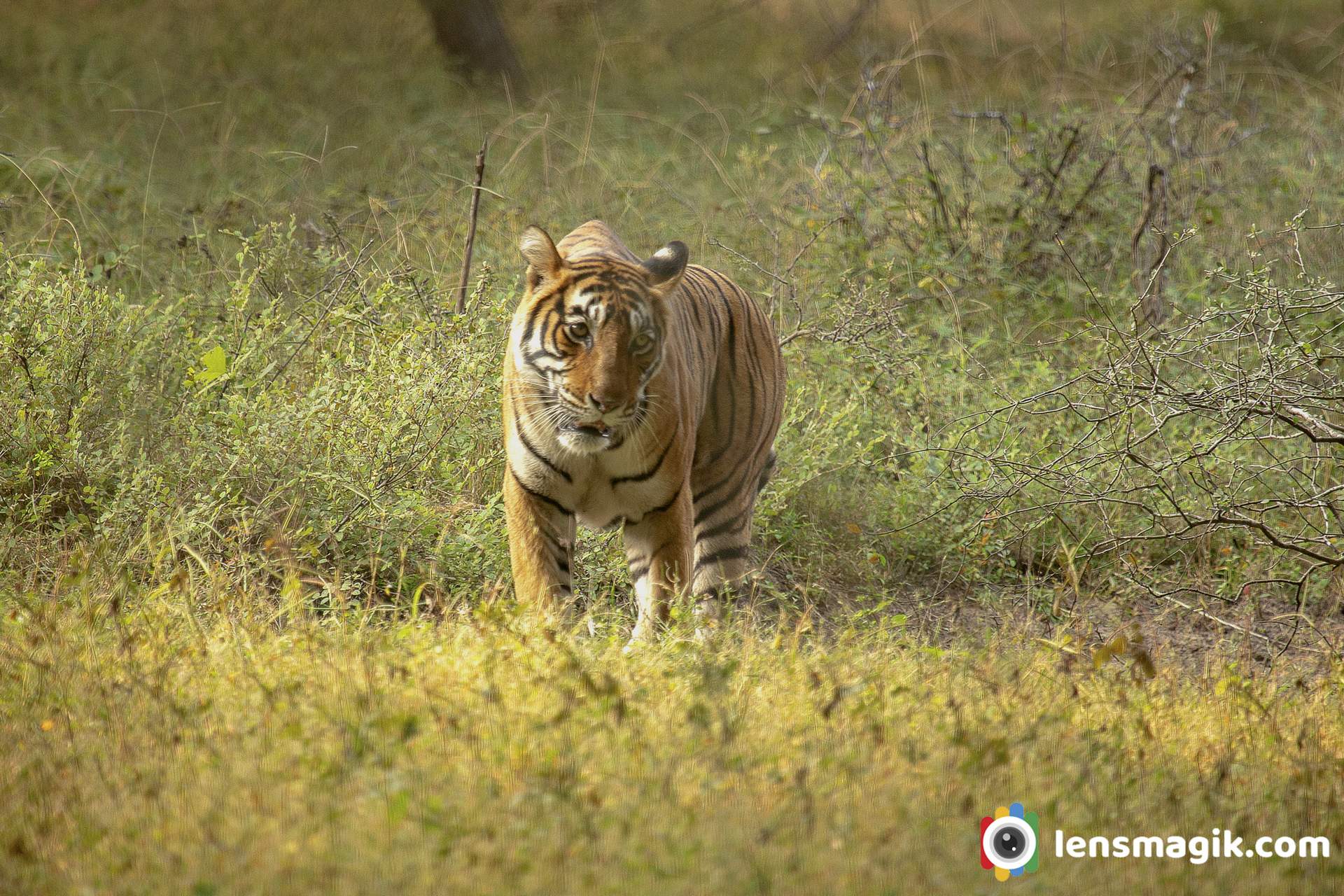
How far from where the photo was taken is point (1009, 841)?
8.77 ft

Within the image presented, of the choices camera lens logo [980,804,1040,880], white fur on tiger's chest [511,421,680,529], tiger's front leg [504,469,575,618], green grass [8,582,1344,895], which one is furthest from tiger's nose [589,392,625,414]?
camera lens logo [980,804,1040,880]

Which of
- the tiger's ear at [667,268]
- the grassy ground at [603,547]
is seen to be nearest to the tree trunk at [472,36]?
the grassy ground at [603,547]

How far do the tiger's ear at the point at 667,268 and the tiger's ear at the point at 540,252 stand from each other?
10.6 inches

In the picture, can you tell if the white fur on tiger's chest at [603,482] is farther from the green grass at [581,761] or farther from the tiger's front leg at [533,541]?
the green grass at [581,761]

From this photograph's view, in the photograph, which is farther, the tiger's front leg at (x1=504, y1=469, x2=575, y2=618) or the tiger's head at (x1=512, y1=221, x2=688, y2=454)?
the tiger's front leg at (x1=504, y1=469, x2=575, y2=618)

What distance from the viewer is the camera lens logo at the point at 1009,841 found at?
8.43 ft

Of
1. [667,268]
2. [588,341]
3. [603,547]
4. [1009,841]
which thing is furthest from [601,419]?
[1009,841]

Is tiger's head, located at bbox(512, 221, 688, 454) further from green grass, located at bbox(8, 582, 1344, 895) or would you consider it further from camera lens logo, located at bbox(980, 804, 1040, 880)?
camera lens logo, located at bbox(980, 804, 1040, 880)

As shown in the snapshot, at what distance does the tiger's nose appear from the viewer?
3.62 metres

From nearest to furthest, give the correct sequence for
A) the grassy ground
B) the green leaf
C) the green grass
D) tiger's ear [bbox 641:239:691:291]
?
the green grass
the grassy ground
tiger's ear [bbox 641:239:691:291]
the green leaf

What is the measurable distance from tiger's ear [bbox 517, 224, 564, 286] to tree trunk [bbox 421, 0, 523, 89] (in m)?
9.56

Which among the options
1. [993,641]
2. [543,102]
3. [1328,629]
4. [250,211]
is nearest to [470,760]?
[993,641]

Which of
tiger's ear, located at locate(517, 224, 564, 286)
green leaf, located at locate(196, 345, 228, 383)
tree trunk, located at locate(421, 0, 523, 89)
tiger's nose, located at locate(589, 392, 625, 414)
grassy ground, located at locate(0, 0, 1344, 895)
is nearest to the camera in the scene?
grassy ground, located at locate(0, 0, 1344, 895)

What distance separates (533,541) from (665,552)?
15.7 inches
